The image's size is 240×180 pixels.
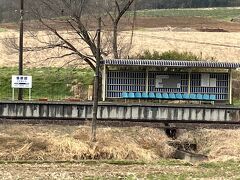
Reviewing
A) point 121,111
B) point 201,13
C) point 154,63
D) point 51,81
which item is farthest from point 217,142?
point 201,13

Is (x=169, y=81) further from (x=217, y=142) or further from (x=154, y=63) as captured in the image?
(x=217, y=142)

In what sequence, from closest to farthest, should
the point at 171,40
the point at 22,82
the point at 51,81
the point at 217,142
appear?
the point at 217,142, the point at 22,82, the point at 51,81, the point at 171,40

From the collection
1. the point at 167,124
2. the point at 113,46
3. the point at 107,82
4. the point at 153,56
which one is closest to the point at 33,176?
the point at 167,124

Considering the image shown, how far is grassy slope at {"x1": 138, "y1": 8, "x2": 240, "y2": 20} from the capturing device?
300 ft

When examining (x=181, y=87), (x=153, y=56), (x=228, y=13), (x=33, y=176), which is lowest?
(x=33, y=176)

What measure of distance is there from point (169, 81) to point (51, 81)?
1188 centimetres

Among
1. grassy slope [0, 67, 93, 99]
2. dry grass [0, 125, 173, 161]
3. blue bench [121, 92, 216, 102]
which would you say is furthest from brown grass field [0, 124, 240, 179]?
grassy slope [0, 67, 93, 99]

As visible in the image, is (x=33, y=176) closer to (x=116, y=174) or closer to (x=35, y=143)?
(x=116, y=174)

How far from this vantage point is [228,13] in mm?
95000

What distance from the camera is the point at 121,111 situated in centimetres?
2775

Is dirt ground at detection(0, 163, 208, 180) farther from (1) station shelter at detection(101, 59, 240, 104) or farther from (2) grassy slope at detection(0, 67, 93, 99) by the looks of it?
(2) grassy slope at detection(0, 67, 93, 99)

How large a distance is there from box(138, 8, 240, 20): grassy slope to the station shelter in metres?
56.1

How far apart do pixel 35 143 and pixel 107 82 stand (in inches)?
473

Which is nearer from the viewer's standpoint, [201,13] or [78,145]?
[78,145]
